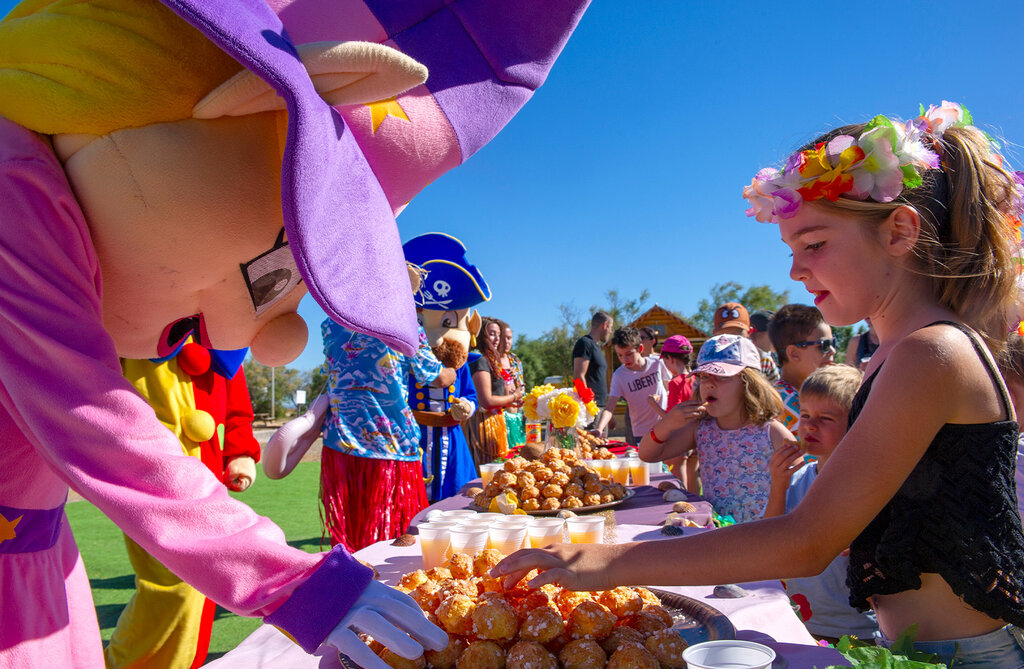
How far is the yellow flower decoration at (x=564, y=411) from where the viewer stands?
3693 millimetres

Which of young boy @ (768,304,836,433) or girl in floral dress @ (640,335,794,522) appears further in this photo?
young boy @ (768,304,836,433)

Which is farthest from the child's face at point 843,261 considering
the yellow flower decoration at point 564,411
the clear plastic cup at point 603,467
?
the yellow flower decoration at point 564,411

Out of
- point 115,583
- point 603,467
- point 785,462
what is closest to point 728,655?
point 785,462

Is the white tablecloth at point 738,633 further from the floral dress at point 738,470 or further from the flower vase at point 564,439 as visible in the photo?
the flower vase at point 564,439

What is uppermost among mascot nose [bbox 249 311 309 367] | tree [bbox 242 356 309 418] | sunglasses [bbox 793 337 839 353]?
sunglasses [bbox 793 337 839 353]

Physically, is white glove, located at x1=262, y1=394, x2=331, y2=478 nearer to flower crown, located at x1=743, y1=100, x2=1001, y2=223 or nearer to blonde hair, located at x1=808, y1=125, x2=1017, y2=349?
flower crown, located at x1=743, y1=100, x2=1001, y2=223

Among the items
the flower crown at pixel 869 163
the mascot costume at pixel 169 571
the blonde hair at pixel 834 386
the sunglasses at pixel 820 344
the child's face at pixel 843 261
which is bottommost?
the mascot costume at pixel 169 571

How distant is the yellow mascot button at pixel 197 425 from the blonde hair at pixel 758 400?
2.56 m

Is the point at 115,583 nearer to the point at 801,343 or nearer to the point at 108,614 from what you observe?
the point at 108,614

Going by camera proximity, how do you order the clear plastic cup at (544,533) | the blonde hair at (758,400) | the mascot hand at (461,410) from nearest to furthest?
the clear plastic cup at (544,533) → the blonde hair at (758,400) → the mascot hand at (461,410)

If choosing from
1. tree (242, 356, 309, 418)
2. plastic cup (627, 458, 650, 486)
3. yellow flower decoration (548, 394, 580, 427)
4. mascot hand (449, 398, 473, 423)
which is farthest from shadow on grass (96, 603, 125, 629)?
tree (242, 356, 309, 418)

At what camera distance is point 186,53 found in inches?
39.6

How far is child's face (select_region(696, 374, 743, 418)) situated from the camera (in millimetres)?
3396

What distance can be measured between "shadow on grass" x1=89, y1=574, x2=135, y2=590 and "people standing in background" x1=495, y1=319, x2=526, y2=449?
9.50ft
